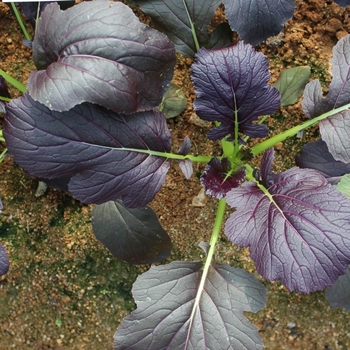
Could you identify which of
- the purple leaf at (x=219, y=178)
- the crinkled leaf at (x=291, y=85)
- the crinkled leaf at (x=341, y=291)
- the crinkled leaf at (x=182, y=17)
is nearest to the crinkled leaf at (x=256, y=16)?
the crinkled leaf at (x=182, y=17)

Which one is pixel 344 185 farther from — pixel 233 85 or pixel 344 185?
pixel 233 85

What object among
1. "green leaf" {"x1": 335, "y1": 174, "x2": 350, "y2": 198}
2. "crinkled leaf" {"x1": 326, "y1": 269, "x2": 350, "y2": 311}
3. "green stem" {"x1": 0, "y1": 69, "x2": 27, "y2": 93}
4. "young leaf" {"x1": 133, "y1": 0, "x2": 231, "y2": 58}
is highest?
Result: "young leaf" {"x1": 133, "y1": 0, "x2": 231, "y2": 58}

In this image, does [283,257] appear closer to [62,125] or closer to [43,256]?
[62,125]

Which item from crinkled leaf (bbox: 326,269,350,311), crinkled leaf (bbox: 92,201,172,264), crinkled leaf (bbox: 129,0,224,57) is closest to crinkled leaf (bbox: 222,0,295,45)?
crinkled leaf (bbox: 129,0,224,57)

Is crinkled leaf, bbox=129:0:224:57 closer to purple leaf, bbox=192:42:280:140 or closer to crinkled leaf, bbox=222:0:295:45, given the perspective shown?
crinkled leaf, bbox=222:0:295:45

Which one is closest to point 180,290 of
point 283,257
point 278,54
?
point 283,257

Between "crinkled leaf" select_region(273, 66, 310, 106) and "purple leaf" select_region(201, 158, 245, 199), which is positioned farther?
"crinkled leaf" select_region(273, 66, 310, 106)

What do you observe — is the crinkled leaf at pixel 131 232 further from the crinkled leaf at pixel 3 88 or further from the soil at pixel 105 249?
the crinkled leaf at pixel 3 88
